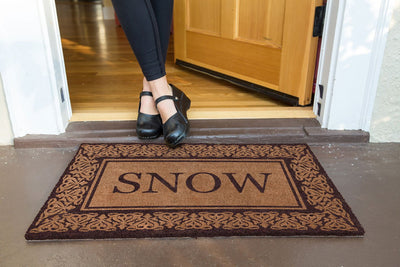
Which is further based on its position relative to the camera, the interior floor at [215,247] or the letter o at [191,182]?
the letter o at [191,182]

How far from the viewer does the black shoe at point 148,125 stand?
1342 millimetres

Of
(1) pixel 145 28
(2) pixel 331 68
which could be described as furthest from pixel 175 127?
(2) pixel 331 68

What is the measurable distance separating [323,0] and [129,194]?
1.04 metres

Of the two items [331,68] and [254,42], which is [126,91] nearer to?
[254,42]

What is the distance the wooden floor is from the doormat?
7.8 inches

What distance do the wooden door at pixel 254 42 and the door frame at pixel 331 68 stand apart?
3.9 inches

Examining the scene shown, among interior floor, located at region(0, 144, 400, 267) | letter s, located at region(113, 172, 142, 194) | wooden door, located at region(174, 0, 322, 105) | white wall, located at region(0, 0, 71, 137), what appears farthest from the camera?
wooden door, located at region(174, 0, 322, 105)

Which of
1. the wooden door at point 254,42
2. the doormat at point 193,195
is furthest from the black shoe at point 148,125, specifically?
the wooden door at point 254,42

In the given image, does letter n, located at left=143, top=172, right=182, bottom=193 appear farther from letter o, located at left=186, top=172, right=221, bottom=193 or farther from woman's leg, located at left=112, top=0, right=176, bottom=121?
woman's leg, located at left=112, top=0, right=176, bottom=121

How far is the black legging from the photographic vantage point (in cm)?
112

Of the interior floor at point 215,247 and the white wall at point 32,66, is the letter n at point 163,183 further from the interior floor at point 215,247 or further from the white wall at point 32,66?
the white wall at point 32,66

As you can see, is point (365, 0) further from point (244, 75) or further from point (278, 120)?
point (244, 75)

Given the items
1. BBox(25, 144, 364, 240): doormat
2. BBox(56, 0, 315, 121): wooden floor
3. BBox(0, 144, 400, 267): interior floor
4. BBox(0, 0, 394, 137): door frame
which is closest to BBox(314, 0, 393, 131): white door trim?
BBox(0, 0, 394, 137): door frame

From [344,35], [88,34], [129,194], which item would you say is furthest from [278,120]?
[88,34]
